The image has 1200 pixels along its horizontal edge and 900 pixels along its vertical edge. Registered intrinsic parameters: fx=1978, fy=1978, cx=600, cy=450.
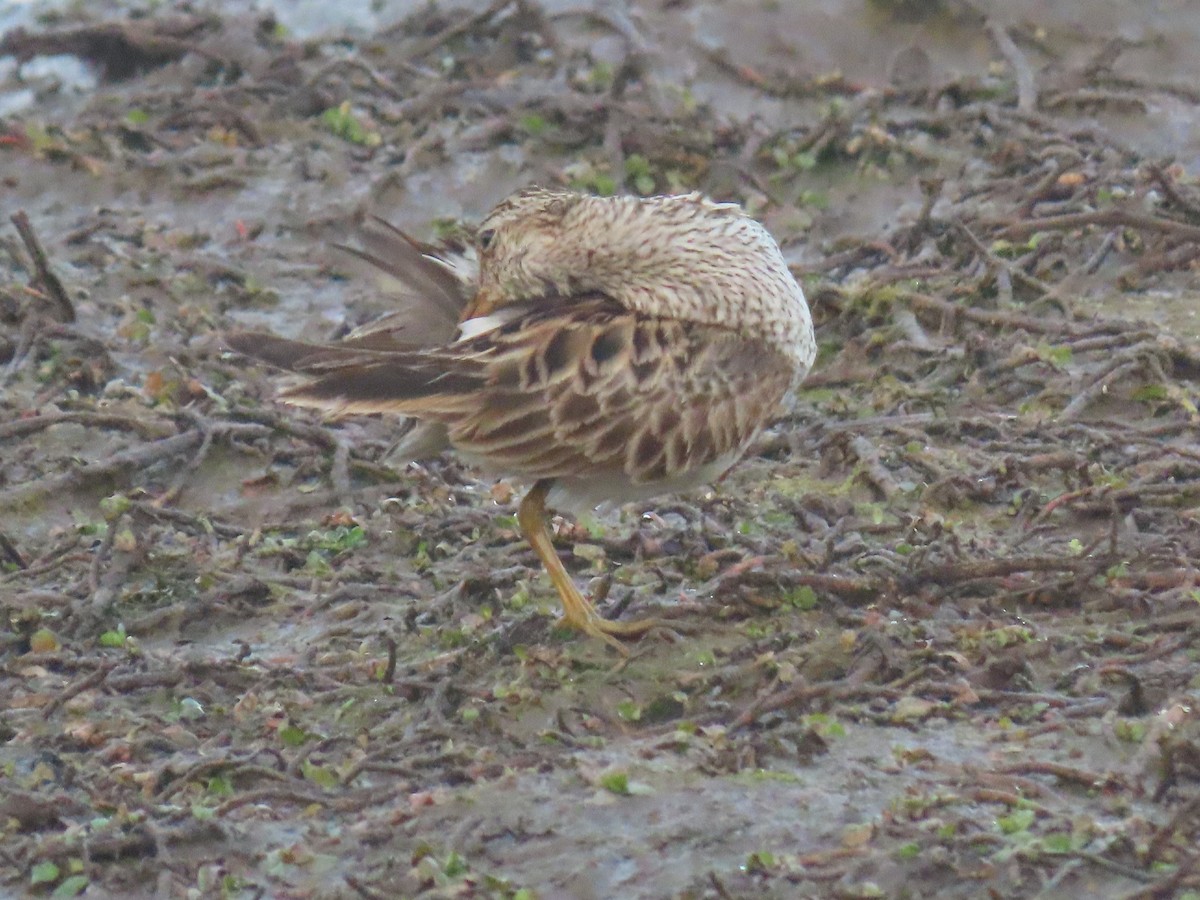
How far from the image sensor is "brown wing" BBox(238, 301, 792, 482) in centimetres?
605

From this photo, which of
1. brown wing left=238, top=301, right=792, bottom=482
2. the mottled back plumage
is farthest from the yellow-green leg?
brown wing left=238, top=301, right=792, bottom=482

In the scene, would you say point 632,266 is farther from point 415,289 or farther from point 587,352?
point 415,289

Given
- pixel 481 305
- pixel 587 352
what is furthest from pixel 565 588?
pixel 481 305

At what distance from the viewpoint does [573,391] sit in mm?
6145

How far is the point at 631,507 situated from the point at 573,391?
54.3 inches

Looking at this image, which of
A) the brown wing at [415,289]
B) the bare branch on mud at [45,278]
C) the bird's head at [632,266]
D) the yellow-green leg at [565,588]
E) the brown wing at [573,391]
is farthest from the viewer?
the bare branch on mud at [45,278]

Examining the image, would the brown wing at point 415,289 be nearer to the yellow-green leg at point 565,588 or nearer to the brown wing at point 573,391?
the brown wing at point 573,391

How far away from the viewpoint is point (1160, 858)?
14.7 feet

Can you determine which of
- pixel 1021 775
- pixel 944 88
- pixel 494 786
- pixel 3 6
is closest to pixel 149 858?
pixel 494 786

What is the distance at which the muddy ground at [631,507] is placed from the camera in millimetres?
5105

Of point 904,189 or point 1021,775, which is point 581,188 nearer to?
point 904,189

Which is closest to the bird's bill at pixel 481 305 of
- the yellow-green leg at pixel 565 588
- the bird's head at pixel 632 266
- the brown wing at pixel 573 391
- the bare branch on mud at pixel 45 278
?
the bird's head at pixel 632 266

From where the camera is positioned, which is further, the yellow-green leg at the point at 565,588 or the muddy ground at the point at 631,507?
the yellow-green leg at the point at 565,588

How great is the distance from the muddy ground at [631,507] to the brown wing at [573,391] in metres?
0.53
